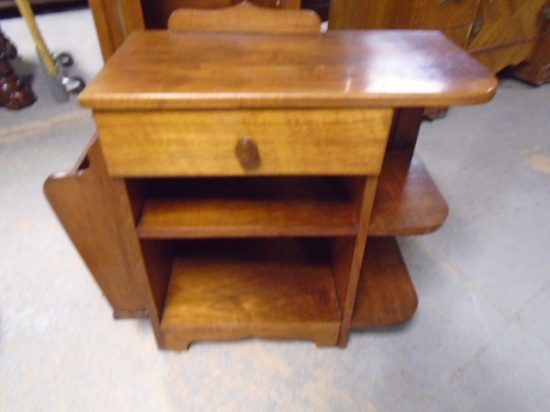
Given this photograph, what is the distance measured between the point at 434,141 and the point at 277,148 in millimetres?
1217

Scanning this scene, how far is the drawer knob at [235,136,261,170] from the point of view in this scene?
556mm

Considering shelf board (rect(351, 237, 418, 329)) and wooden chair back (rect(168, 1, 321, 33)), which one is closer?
wooden chair back (rect(168, 1, 321, 33))

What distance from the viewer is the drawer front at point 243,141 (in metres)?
0.54

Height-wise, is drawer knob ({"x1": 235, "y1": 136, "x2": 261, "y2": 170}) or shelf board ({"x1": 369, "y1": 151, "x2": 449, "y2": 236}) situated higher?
drawer knob ({"x1": 235, "y1": 136, "x2": 261, "y2": 170})

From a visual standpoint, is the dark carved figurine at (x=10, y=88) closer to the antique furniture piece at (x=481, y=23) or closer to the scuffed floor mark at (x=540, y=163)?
the antique furniture piece at (x=481, y=23)

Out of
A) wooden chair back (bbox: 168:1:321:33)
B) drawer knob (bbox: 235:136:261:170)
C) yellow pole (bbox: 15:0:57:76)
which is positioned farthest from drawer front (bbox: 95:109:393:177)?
yellow pole (bbox: 15:0:57:76)

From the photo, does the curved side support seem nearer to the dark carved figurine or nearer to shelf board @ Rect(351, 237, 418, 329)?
shelf board @ Rect(351, 237, 418, 329)

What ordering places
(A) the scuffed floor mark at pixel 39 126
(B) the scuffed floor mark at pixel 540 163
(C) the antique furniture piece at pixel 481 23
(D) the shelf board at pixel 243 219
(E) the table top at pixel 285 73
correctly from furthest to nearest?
(A) the scuffed floor mark at pixel 39 126, (B) the scuffed floor mark at pixel 540 163, (C) the antique furniture piece at pixel 481 23, (D) the shelf board at pixel 243 219, (E) the table top at pixel 285 73

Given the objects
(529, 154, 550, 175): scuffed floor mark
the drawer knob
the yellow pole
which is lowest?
(529, 154, 550, 175): scuffed floor mark

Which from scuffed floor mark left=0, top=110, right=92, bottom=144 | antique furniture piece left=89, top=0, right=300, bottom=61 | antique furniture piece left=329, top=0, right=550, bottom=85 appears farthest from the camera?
scuffed floor mark left=0, top=110, right=92, bottom=144

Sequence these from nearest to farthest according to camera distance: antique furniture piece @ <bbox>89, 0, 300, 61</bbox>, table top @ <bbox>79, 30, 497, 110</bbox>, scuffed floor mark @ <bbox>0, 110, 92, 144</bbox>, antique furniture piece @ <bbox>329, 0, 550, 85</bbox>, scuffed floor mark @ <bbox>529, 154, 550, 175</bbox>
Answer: table top @ <bbox>79, 30, 497, 110</bbox> < antique furniture piece @ <bbox>89, 0, 300, 61</bbox> < antique furniture piece @ <bbox>329, 0, 550, 85</bbox> < scuffed floor mark @ <bbox>529, 154, 550, 175</bbox> < scuffed floor mark @ <bbox>0, 110, 92, 144</bbox>

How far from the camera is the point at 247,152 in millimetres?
562

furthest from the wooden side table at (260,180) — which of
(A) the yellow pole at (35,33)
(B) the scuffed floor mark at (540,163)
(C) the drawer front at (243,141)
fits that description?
(A) the yellow pole at (35,33)

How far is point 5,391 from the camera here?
2.68ft
